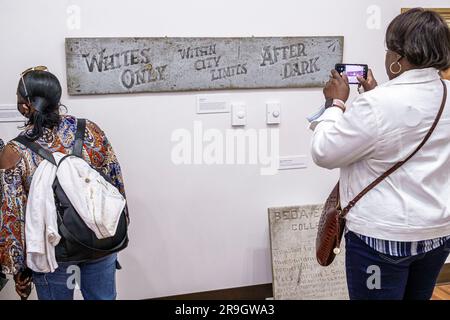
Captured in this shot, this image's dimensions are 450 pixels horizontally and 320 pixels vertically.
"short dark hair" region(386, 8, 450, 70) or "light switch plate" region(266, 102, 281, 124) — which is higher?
"short dark hair" region(386, 8, 450, 70)

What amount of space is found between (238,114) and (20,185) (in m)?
1.25

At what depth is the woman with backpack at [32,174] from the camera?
1568 millimetres

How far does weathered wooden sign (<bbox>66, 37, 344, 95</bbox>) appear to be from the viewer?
89.0 inches

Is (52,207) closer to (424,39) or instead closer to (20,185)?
(20,185)

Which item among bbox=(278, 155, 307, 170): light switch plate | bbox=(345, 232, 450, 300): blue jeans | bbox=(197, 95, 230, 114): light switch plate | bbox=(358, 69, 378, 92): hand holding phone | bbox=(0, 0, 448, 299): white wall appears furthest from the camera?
bbox=(278, 155, 307, 170): light switch plate

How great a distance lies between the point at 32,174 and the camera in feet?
5.18

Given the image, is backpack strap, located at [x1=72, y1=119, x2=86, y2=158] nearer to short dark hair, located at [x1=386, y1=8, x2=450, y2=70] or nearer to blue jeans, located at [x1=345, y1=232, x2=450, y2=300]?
blue jeans, located at [x1=345, y1=232, x2=450, y2=300]

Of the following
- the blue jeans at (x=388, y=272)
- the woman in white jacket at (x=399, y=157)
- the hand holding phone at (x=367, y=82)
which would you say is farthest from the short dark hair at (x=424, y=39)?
the blue jeans at (x=388, y=272)

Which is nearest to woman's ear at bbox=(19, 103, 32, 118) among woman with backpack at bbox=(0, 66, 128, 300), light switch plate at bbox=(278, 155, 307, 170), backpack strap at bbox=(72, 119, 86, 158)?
woman with backpack at bbox=(0, 66, 128, 300)

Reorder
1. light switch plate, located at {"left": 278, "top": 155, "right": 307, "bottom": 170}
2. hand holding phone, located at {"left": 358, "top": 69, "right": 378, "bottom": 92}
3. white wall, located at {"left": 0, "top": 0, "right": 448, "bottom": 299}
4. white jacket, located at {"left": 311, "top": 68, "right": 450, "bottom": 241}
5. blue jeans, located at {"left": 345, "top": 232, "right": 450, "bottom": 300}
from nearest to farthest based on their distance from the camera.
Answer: white jacket, located at {"left": 311, "top": 68, "right": 450, "bottom": 241} → blue jeans, located at {"left": 345, "top": 232, "right": 450, "bottom": 300} → hand holding phone, located at {"left": 358, "top": 69, "right": 378, "bottom": 92} → white wall, located at {"left": 0, "top": 0, "right": 448, "bottom": 299} → light switch plate, located at {"left": 278, "top": 155, "right": 307, "bottom": 170}

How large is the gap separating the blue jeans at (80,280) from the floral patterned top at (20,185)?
11 centimetres

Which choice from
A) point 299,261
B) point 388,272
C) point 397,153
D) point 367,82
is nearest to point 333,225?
point 388,272

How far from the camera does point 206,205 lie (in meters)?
2.58

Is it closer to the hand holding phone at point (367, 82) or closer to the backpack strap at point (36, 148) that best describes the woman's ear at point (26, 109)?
the backpack strap at point (36, 148)
